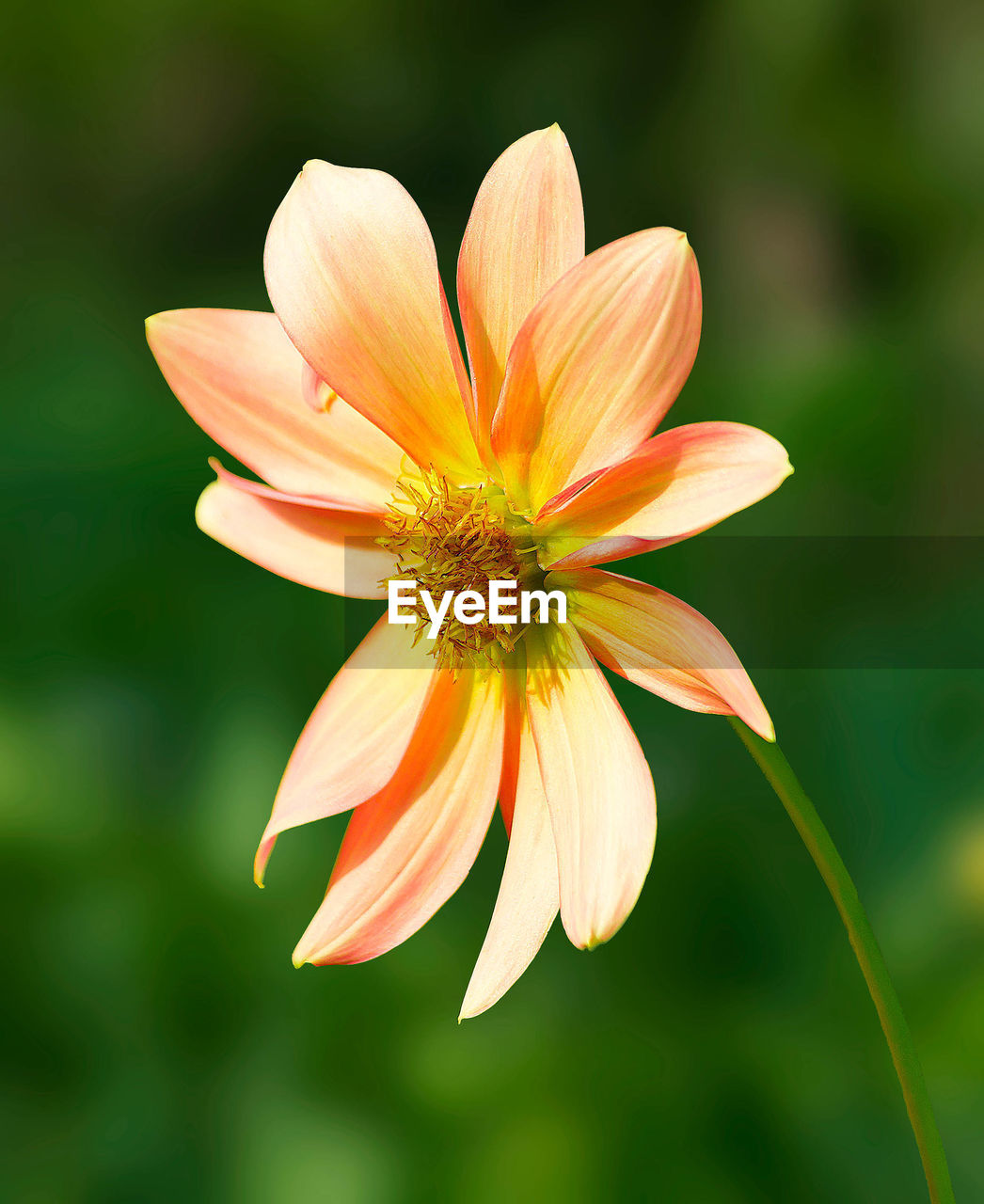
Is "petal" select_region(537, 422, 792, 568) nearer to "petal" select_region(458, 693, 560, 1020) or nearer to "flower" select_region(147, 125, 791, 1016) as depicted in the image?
"flower" select_region(147, 125, 791, 1016)

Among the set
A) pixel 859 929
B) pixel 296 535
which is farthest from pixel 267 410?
pixel 859 929

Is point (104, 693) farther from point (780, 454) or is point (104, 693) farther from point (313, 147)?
point (780, 454)

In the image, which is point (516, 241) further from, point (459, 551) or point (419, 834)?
point (419, 834)

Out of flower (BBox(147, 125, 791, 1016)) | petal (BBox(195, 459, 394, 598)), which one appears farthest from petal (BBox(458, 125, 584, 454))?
petal (BBox(195, 459, 394, 598))

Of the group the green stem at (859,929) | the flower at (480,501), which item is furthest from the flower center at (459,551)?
the green stem at (859,929)

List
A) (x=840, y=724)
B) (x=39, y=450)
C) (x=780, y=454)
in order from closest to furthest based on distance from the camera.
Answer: (x=780, y=454), (x=840, y=724), (x=39, y=450)

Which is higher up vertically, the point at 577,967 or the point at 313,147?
the point at 313,147

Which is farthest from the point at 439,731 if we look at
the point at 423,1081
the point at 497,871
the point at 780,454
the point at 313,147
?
the point at 313,147
